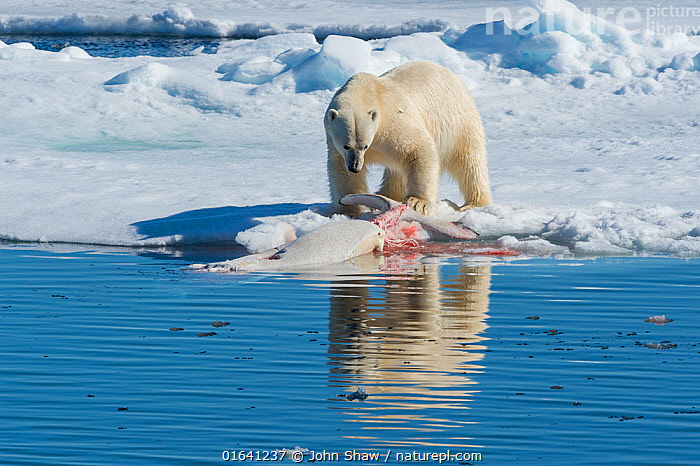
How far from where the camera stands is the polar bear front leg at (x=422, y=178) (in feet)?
23.6

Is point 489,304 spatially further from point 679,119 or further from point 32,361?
point 679,119

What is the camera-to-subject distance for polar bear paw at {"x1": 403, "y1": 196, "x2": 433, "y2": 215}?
7.20 metres

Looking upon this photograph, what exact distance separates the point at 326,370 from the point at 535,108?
10.7 m

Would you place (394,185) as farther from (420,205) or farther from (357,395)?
(357,395)

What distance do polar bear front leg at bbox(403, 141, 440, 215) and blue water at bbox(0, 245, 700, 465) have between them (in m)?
1.18

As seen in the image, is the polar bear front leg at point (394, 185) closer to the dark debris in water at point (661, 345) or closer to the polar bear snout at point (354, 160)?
the polar bear snout at point (354, 160)

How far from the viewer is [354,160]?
6809mm

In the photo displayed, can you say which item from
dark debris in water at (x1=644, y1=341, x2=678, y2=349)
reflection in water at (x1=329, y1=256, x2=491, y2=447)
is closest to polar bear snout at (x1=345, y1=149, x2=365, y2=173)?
reflection in water at (x1=329, y1=256, x2=491, y2=447)

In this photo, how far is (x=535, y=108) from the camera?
45.8 feet

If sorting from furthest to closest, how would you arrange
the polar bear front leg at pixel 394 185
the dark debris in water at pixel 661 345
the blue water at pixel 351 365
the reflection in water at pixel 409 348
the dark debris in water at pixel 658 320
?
the polar bear front leg at pixel 394 185, the dark debris in water at pixel 658 320, the dark debris in water at pixel 661 345, the reflection in water at pixel 409 348, the blue water at pixel 351 365

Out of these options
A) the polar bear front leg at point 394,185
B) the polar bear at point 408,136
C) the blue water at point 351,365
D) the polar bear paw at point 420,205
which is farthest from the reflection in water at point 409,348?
the polar bear front leg at point 394,185

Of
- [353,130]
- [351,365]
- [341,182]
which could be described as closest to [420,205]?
[341,182]

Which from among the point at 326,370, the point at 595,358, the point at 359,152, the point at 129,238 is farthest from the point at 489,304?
the point at 129,238

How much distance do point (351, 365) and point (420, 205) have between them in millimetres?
3398
